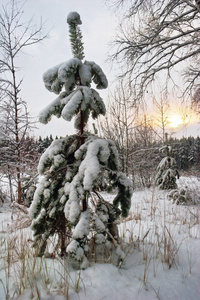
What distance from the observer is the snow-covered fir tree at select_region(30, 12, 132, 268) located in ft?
4.96

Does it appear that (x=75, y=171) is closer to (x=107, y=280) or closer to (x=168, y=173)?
(x=107, y=280)

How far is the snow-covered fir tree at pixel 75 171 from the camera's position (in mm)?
1511

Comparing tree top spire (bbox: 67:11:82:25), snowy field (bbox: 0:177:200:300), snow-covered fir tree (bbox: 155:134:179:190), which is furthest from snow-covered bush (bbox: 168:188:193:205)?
tree top spire (bbox: 67:11:82:25)

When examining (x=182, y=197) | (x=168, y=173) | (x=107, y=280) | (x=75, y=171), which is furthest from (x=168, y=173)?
(x=107, y=280)

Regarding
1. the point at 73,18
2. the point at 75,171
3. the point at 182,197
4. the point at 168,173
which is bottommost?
the point at 182,197

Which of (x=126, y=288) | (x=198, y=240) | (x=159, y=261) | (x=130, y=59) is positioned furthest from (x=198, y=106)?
(x=126, y=288)

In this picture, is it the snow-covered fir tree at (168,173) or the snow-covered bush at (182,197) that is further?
the snow-covered fir tree at (168,173)

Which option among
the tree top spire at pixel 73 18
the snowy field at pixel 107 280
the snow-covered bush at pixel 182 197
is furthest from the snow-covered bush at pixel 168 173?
the tree top spire at pixel 73 18

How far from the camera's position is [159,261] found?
1.76m

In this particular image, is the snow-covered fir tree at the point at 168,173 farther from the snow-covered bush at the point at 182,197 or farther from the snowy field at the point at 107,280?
the snowy field at the point at 107,280

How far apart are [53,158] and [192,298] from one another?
160cm

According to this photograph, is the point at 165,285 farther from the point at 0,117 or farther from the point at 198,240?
the point at 0,117

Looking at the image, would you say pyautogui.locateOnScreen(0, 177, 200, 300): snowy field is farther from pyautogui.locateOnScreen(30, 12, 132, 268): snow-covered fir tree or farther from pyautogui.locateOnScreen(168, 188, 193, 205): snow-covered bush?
pyautogui.locateOnScreen(168, 188, 193, 205): snow-covered bush

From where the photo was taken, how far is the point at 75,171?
1.76 meters
